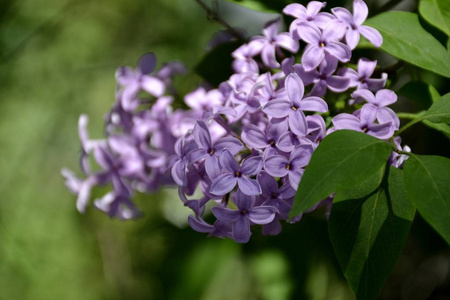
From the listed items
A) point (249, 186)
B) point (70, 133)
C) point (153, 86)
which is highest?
point (249, 186)

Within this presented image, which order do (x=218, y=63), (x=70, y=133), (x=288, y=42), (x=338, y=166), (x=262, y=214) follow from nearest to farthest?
1. (x=338, y=166)
2. (x=262, y=214)
3. (x=288, y=42)
4. (x=218, y=63)
5. (x=70, y=133)

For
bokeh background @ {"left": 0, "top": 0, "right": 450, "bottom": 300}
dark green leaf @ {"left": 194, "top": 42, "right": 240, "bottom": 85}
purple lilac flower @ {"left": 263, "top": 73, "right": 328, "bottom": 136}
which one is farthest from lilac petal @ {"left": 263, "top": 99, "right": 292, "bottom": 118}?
bokeh background @ {"left": 0, "top": 0, "right": 450, "bottom": 300}

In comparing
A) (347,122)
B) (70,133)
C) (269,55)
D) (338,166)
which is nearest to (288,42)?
(269,55)

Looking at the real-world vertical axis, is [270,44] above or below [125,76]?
above

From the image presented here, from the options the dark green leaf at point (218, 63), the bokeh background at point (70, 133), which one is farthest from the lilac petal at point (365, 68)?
the bokeh background at point (70, 133)

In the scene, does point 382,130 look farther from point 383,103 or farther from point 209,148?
point 209,148

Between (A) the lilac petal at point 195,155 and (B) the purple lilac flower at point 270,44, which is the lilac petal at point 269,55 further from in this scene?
(A) the lilac petal at point 195,155
